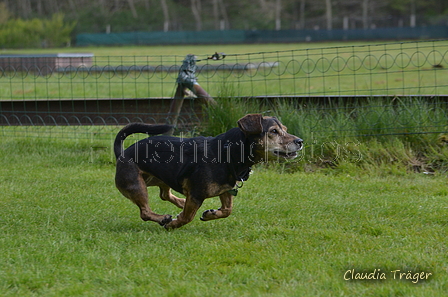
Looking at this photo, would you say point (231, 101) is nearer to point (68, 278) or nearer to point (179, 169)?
point (179, 169)

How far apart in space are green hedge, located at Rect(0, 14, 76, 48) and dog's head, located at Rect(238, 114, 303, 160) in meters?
44.1

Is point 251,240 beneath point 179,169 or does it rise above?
beneath

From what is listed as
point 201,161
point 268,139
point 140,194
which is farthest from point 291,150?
point 140,194

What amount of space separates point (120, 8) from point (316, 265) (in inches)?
3222

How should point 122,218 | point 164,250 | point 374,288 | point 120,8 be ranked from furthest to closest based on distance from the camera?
point 120,8 → point 122,218 → point 164,250 → point 374,288

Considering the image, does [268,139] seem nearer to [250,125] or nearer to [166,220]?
[250,125]

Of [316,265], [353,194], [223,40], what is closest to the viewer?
[316,265]

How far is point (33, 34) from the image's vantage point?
5075 centimetres

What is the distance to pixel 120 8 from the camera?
3228 inches

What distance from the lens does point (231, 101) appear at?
9047 mm

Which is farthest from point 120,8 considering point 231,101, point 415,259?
point 415,259

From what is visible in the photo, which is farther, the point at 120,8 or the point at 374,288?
the point at 120,8

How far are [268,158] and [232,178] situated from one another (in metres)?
0.38

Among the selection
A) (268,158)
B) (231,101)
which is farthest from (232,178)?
(231,101)
